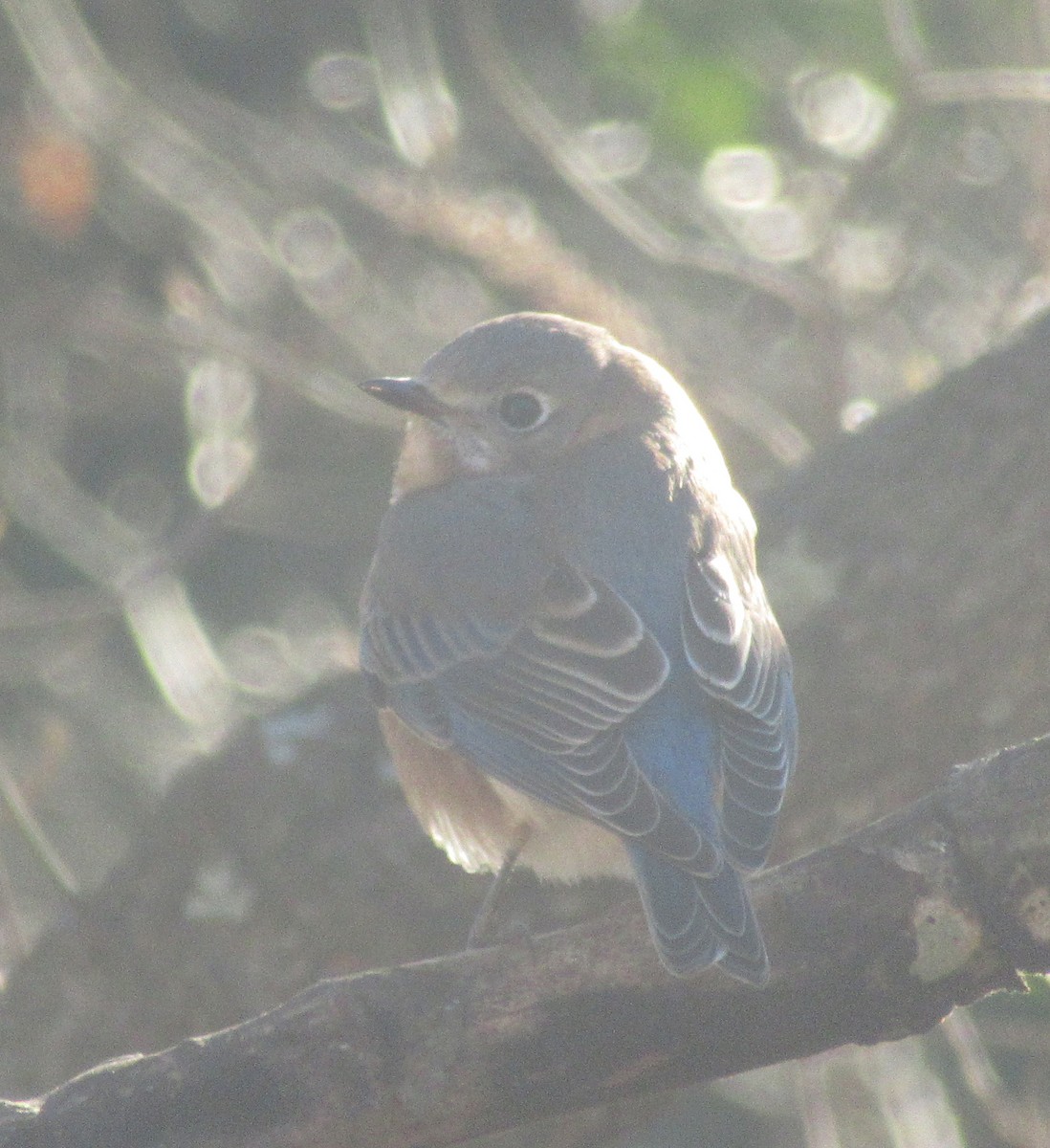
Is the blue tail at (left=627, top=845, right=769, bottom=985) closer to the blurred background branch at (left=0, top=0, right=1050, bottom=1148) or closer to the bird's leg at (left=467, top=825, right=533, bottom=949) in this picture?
the bird's leg at (left=467, top=825, right=533, bottom=949)

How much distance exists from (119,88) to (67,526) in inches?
61.2

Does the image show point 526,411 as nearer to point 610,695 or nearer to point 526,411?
point 526,411

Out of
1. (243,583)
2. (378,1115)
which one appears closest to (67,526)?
(243,583)

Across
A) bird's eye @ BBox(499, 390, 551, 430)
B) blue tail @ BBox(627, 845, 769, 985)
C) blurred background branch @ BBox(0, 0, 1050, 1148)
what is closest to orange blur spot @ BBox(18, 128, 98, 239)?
blurred background branch @ BBox(0, 0, 1050, 1148)

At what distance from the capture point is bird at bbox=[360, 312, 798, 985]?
10.9 feet

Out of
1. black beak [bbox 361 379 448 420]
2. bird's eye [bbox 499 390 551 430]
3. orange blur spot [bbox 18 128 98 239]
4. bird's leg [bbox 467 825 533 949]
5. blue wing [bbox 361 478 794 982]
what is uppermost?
orange blur spot [bbox 18 128 98 239]

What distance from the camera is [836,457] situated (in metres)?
4.74

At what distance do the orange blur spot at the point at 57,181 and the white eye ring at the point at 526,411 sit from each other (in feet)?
8.74

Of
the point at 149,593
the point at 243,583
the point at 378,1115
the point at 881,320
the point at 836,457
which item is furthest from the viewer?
the point at 243,583

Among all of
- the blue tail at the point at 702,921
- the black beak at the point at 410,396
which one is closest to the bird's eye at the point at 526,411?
the black beak at the point at 410,396

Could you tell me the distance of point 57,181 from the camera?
6363mm

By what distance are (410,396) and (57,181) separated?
271 cm

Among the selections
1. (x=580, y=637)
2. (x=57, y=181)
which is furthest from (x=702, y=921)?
(x=57, y=181)

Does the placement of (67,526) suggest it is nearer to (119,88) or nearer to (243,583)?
(243,583)
